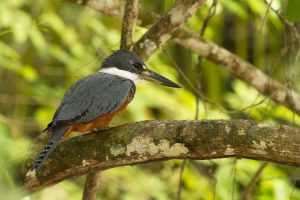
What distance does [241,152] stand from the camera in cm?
246

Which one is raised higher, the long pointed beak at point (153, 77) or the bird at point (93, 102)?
the long pointed beak at point (153, 77)

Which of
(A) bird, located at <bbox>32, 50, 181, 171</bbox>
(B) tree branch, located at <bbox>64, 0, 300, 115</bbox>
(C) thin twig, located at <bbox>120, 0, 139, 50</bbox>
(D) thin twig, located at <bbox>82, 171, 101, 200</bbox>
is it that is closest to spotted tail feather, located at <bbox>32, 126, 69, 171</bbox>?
(A) bird, located at <bbox>32, 50, 181, 171</bbox>

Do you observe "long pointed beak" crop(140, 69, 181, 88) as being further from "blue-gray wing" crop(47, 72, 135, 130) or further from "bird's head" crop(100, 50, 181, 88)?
"blue-gray wing" crop(47, 72, 135, 130)

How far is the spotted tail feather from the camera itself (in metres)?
2.79

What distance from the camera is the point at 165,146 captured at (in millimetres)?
2594

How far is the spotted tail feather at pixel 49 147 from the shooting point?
2791mm

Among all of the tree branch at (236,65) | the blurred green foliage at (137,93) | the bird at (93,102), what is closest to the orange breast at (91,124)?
the bird at (93,102)

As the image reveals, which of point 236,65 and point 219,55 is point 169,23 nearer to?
point 219,55

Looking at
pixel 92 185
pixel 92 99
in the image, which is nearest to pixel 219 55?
pixel 92 99

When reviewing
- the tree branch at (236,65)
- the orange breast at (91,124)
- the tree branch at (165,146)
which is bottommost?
the tree branch at (165,146)

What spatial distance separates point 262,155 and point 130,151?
59 centimetres

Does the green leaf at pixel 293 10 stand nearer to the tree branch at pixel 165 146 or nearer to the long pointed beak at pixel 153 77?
the tree branch at pixel 165 146

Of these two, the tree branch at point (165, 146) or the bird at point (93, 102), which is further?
the bird at point (93, 102)

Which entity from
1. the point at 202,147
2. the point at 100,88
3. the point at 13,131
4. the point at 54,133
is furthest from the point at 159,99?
the point at 202,147
